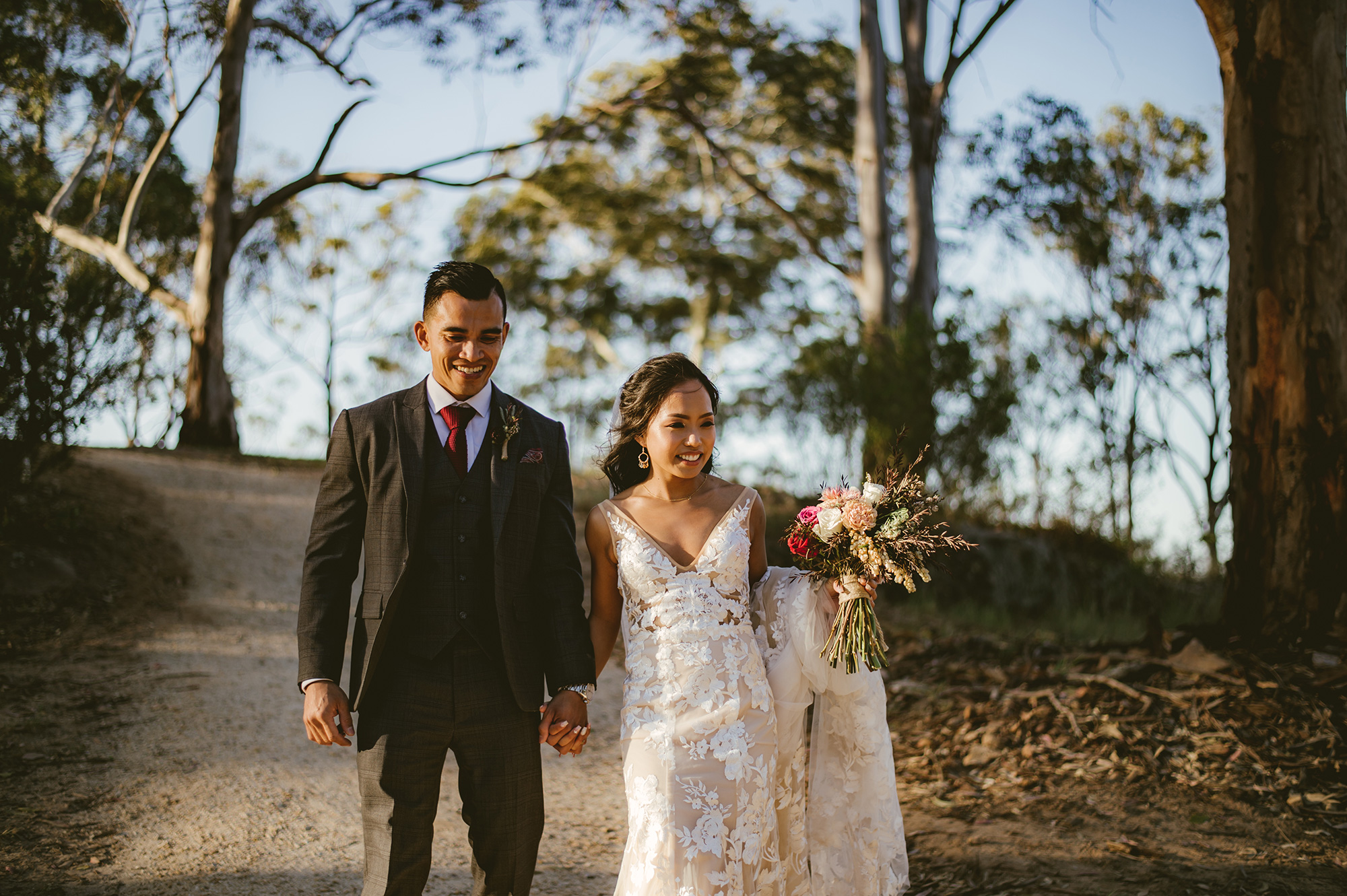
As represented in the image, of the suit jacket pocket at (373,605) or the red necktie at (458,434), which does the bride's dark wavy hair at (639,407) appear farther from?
the suit jacket pocket at (373,605)

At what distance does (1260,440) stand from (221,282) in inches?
573

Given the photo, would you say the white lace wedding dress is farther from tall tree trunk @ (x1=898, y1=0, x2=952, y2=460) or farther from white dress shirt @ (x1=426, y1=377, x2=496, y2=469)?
tall tree trunk @ (x1=898, y1=0, x2=952, y2=460)

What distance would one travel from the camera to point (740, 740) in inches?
115

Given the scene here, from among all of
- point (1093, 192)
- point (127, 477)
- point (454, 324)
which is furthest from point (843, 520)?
point (1093, 192)

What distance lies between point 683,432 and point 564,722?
3.36 ft

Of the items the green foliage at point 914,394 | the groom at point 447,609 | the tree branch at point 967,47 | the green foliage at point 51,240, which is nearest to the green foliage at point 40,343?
the green foliage at point 51,240

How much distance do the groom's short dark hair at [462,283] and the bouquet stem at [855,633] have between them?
148cm

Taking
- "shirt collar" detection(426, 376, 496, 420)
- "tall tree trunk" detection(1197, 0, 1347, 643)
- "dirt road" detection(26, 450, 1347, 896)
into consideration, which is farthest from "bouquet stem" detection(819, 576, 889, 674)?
"tall tree trunk" detection(1197, 0, 1347, 643)

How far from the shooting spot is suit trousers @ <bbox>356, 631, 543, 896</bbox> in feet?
8.70

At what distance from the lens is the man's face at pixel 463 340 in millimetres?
2850

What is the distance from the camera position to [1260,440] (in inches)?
219

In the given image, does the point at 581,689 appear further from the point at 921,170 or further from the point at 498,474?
the point at 921,170

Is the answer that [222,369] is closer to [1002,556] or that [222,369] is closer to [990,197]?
[1002,556]

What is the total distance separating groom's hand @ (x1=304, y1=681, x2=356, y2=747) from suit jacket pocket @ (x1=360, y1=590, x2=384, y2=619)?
23cm
